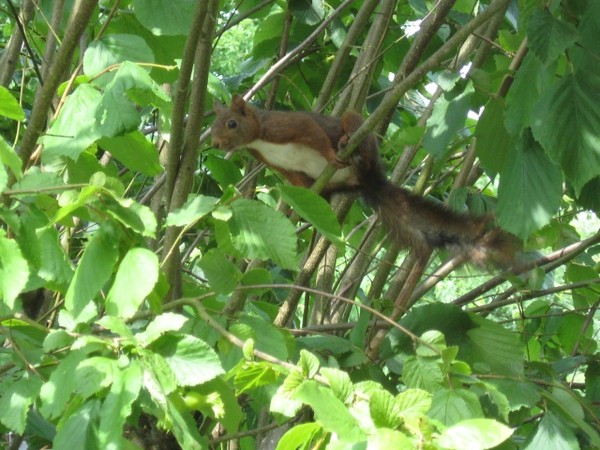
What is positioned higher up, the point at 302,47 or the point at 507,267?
the point at 302,47

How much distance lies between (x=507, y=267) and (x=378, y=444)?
1.53 metres

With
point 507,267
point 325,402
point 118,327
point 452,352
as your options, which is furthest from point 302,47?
point 325,402

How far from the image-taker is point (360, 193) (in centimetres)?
307

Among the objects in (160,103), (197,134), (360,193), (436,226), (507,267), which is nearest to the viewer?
(160,103)

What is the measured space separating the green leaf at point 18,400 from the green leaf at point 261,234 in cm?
39

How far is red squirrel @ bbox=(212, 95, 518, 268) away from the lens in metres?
2.42

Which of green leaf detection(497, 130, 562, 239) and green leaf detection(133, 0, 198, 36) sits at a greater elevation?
green leaf detection(133, 0, 198, 36)

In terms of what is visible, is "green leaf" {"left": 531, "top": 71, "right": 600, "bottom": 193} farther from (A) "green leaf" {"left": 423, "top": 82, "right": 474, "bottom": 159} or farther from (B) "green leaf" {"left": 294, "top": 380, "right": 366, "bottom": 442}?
(B) "green leaf" {"left": 294, "top": 380, "right": 366, "bottom": 442}

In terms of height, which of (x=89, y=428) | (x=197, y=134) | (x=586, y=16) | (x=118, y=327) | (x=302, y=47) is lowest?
(x=89, y=428)

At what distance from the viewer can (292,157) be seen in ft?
11.5

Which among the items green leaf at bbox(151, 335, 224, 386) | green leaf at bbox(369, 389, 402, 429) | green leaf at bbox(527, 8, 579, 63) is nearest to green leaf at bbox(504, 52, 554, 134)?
green leaf at bbox(527, 8, 579, 63)

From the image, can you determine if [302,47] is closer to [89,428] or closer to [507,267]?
[507,267]

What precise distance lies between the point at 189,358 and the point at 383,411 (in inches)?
15.0

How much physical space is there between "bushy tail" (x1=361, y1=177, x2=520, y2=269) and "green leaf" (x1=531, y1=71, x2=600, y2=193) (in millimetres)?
641
